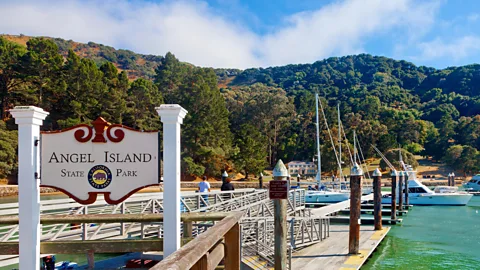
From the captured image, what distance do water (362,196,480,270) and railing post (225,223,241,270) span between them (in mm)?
12489

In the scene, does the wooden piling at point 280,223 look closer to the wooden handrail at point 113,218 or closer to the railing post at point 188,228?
the railing post at point 188,228

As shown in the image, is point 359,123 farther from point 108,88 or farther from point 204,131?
point 108,88

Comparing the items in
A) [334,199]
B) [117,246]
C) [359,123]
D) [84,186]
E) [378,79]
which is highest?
[378,79]

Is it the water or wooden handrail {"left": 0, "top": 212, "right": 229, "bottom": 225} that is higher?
wooden handrail {"left": 0, "top": 212, "right": 229, "bottom": 225}

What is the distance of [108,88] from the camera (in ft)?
179

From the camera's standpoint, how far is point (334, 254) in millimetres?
14391

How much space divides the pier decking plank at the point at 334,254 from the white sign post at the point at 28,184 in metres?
9.68

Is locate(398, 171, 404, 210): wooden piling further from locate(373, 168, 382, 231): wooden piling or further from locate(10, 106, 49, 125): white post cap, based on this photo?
locate(10, 106, 49, 125): white post cap

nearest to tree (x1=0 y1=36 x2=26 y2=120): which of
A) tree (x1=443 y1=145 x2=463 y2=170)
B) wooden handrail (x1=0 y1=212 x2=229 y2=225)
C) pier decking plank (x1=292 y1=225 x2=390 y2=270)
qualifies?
pier decking plank (x1=292 y1=225 x2=390 y2=270)

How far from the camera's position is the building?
2692 inches

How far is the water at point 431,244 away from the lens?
1598 centimetres

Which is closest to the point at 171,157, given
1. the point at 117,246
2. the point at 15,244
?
the point at 117,246

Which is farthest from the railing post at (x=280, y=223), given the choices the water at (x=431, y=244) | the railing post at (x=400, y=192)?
the railing post at (x=400, y=192)

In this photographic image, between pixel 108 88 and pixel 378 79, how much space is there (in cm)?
15022
